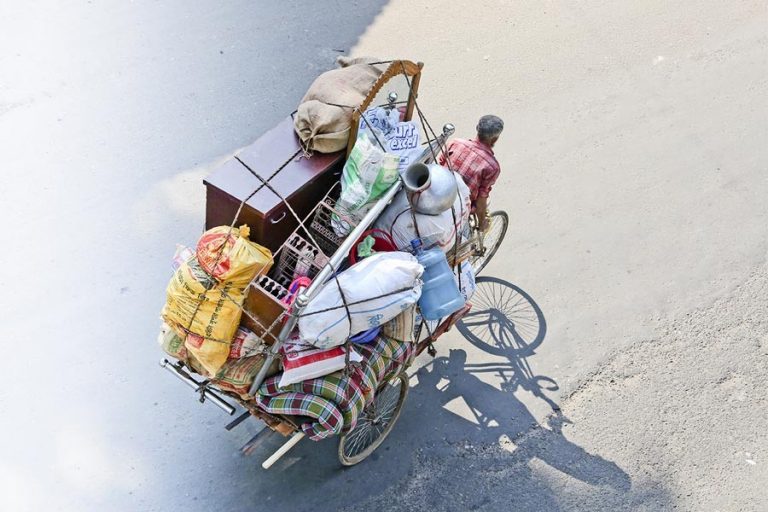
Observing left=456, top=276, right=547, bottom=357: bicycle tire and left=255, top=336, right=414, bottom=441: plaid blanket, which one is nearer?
left=255, top=336, right=414, bottom=441: plaid blanket

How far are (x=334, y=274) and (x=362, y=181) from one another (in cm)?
63

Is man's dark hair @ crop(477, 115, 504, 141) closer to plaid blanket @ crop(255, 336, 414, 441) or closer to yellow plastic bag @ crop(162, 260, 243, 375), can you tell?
plaid blanket @ crop(255, 336, 414, 441)

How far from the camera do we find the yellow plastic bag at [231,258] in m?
3.31

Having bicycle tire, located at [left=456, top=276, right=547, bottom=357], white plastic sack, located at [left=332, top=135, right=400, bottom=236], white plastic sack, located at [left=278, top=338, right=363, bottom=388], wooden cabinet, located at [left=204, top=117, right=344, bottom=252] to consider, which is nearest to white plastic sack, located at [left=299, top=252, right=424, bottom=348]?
white plastic sack, located at [left=278, top=338, right=363, bottom=388]

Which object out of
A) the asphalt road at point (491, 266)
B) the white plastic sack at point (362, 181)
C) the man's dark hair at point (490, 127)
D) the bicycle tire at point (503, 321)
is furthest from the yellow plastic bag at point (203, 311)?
the bicycle tire at point (503, 321)

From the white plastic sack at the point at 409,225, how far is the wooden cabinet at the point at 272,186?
1.27 feet

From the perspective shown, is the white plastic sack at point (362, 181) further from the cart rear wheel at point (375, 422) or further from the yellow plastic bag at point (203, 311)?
the cart rear wheel at point (375, 422)

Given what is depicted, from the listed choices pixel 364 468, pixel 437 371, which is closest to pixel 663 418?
pixel 437 371

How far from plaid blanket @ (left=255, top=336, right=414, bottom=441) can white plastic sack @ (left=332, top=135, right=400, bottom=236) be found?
0.70 m

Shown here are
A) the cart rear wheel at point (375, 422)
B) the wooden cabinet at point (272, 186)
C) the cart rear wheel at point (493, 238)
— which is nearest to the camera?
the wooden cabinet at point (272, 186)

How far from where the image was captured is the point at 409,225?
3904 millimetres

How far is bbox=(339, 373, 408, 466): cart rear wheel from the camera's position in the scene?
13.8 feet

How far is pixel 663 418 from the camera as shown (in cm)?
489

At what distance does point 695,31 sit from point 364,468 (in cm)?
602
